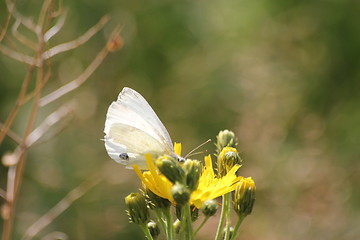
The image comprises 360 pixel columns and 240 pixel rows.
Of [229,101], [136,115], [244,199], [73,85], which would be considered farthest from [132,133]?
[229,101]

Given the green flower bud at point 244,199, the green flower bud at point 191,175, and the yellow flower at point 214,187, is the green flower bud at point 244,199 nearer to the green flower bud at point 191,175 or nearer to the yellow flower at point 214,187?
the yellow flower at point 214,187

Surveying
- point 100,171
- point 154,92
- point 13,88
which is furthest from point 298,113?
point 13,88

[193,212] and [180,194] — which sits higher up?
[193,212]

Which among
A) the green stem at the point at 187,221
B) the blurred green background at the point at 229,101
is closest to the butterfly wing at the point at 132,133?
the green stem at the point at 187,221

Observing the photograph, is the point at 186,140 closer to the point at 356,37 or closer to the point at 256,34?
the point at 256,34

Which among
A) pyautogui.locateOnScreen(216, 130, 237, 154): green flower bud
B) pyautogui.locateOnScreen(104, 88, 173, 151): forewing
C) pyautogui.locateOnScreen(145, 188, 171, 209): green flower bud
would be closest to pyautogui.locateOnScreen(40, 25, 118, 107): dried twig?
pyautogui.locateOnScreen(104, 88, 173, 151): forewing

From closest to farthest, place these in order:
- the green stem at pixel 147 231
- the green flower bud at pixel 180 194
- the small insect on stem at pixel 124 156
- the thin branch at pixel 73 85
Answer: the green flower bud at pixel 180 194
the green stem at pixel 147 231
the small insect on stem at pixel 124 156
the thin branch at pixel 73 85

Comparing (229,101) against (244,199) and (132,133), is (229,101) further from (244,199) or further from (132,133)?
(244,199)
